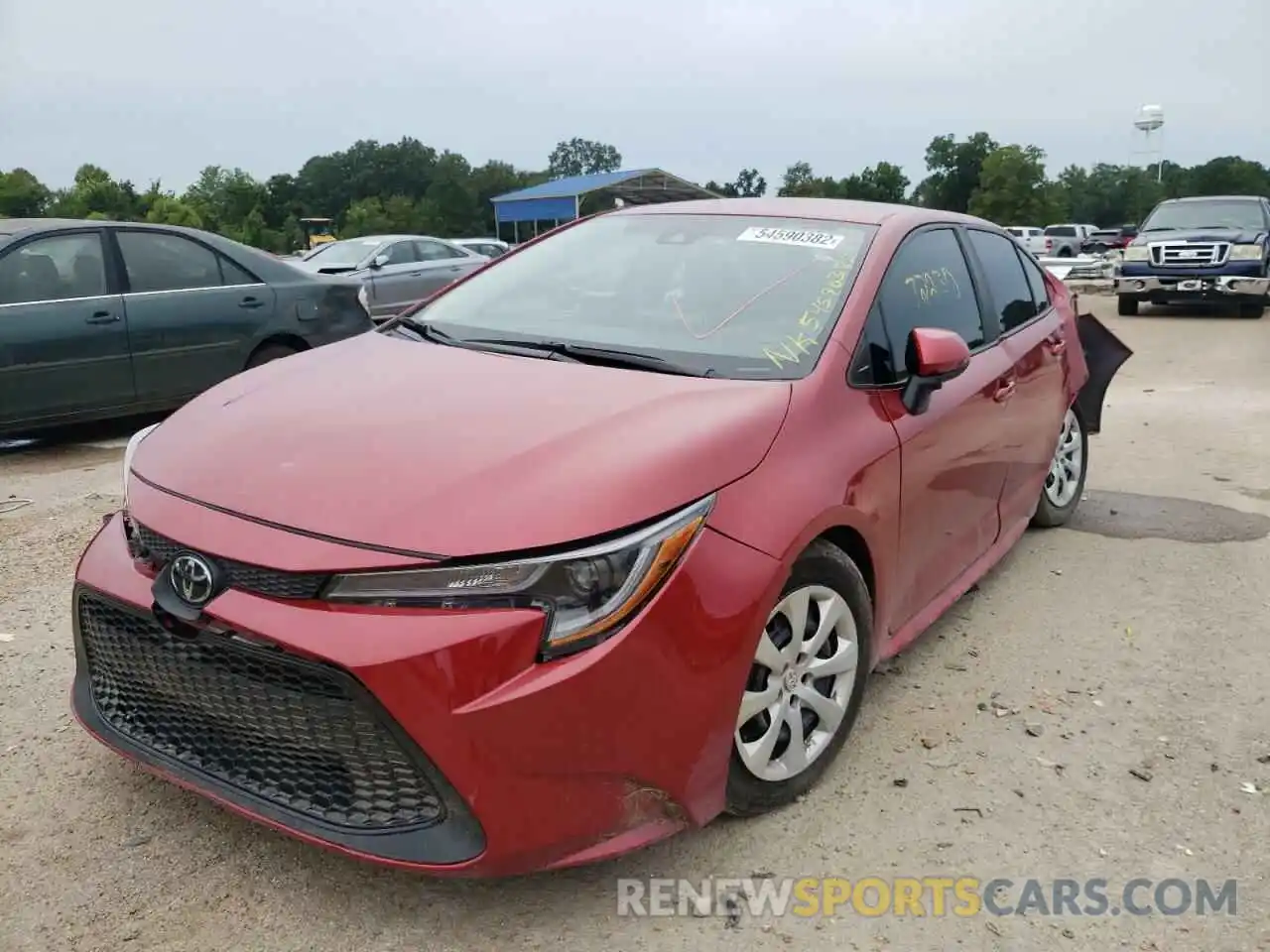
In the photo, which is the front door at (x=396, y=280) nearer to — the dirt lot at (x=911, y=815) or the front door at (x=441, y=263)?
the front door at (x=441, y=263)

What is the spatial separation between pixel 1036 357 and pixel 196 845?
3.54m

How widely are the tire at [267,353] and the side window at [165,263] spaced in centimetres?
54

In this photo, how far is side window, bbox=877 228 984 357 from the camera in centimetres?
326

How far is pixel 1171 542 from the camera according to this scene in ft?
16.2

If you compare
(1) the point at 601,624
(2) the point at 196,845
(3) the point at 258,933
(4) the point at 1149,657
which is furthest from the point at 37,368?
(4) the point at 1149,657

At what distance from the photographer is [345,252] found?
45.4 feet

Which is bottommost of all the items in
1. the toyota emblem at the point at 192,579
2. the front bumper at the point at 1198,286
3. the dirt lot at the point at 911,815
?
the dirt lot at the point at 911,815

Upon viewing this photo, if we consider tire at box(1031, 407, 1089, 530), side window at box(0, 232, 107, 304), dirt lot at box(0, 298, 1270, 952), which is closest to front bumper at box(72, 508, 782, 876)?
dirt lot at box(0, 298, 1270, 952)

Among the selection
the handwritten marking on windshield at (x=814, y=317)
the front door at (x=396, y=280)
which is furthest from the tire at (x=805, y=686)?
the front door at (x=396, y=280)

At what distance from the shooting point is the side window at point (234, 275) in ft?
24.2

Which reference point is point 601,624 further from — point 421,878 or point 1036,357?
point 1036,357

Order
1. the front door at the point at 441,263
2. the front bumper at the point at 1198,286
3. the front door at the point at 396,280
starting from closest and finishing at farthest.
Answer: the front door at the point at 396,280 → the front door at the point at 441,263 → the front bumper at the point at 1198,286

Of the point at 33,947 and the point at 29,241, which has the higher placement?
the point at 29,241

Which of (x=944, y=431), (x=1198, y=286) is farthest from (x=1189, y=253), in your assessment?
(x=944, y=431)
